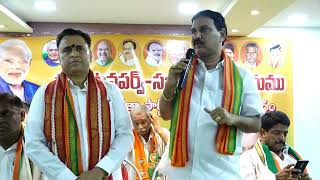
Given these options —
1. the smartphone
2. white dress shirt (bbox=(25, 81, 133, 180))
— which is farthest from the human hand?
the smartphone

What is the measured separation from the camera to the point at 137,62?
6840 millimetres

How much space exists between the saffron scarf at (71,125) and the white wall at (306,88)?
5.42m

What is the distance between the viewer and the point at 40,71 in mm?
6730

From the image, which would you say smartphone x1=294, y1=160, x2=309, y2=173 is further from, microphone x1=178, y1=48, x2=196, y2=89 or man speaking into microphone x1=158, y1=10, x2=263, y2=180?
microphone x1=178, y1=48, x2=196, y2=89

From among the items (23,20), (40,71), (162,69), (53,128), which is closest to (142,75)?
(162,69)

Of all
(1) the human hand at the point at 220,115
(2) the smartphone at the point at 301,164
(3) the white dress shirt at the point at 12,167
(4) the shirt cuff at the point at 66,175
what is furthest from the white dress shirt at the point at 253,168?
(3) the white dress shirt at the point at 12,167

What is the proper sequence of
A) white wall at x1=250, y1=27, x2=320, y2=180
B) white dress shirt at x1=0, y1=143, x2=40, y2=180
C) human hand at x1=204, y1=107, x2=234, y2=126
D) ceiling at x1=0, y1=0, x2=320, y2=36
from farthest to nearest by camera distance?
white wall at x1=250, y1=27, x2=320, y2=180 → ceiling at x1=0, y1=0, x2=320, y2=36 → white dress shirt at x1=0, y1=143, x2=40, y2=180 → human hand at x1=204, y1=107, x2=234, y2=126

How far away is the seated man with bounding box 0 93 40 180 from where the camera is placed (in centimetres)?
234

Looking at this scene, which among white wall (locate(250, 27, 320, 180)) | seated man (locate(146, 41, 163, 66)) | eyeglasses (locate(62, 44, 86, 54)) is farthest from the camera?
white wall (locate(250, 27, 320, 180))

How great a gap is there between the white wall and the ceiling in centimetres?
39

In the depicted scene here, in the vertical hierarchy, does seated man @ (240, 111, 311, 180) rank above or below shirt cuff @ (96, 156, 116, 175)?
below

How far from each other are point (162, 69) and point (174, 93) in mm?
4906

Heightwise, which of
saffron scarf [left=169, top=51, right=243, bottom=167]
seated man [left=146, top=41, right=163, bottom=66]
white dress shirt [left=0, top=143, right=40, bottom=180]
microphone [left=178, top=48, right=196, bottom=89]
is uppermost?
seated man [left=146, top=41, right=163, bottom=66]

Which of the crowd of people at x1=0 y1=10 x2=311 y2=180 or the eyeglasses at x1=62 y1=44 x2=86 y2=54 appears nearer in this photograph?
the crowd of people at x1=0 y1=10 x2=311 y2=180
